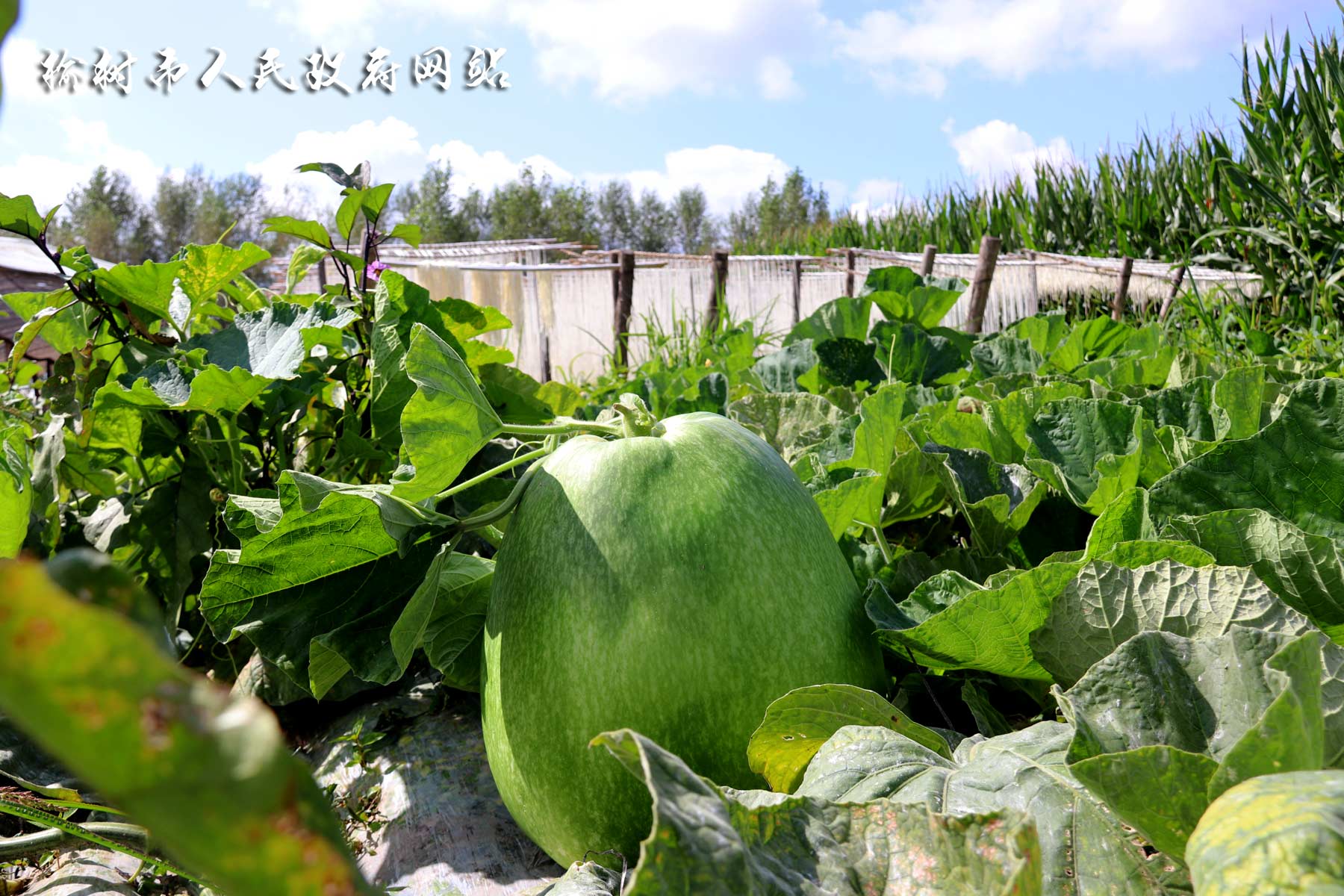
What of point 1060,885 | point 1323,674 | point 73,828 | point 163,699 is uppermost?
point 163,699

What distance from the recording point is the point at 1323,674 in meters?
0.55

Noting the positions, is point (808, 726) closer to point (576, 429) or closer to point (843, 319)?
point (576, 429)

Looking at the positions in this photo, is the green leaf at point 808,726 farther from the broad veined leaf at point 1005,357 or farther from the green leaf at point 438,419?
the broad veined leaf at point 1005,357

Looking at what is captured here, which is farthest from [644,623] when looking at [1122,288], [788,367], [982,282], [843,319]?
[1122,288]

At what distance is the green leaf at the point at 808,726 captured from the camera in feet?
2.33

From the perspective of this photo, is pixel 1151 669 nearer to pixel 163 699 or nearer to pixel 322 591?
pixel 163 699

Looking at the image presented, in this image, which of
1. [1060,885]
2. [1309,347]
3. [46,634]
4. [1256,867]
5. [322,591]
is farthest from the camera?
[1309,347]

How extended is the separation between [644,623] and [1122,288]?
920 centimetres

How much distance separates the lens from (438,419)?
0.80 metres

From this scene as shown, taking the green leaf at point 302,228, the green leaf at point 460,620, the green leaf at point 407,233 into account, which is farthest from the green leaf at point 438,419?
the green leaf at point 302,228

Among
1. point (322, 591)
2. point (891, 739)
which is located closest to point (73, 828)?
point (322, 591)

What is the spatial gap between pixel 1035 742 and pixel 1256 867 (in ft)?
0.88

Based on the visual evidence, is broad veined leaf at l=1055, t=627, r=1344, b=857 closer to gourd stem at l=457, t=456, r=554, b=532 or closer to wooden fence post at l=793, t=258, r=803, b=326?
gourd stem at l=457, t=456, r=554, b=532

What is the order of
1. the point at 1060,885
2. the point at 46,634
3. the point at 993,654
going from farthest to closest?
the point at 993,654, the point at 1060,885, the point at 46,634
